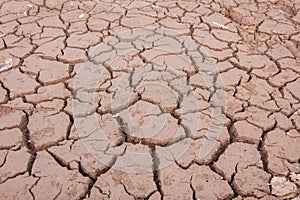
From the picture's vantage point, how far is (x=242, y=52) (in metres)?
3.49

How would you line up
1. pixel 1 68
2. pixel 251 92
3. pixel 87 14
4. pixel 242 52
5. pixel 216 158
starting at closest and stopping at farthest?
pixel 216 158 → pixel 251 92 → pixel 1 68 → pixel 242 52 → pixel 87 14

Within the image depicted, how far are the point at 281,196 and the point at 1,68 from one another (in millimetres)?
2624

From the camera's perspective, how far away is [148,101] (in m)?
2.89

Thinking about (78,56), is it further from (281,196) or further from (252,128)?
(281,196)

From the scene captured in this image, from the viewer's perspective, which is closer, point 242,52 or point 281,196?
point 281,196

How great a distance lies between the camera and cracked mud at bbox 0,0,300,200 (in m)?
2.29

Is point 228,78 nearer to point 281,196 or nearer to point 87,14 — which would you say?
point 281,196

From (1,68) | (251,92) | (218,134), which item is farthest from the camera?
(1,68)

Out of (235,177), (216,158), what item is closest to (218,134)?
(216,158)

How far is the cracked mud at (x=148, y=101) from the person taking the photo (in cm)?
229

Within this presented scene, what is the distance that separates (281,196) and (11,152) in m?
1.87

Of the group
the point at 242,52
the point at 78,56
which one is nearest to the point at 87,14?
the point at 78,56

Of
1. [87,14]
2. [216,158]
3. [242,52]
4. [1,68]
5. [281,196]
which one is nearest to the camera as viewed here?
[281,196]

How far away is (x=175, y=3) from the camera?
430cm
